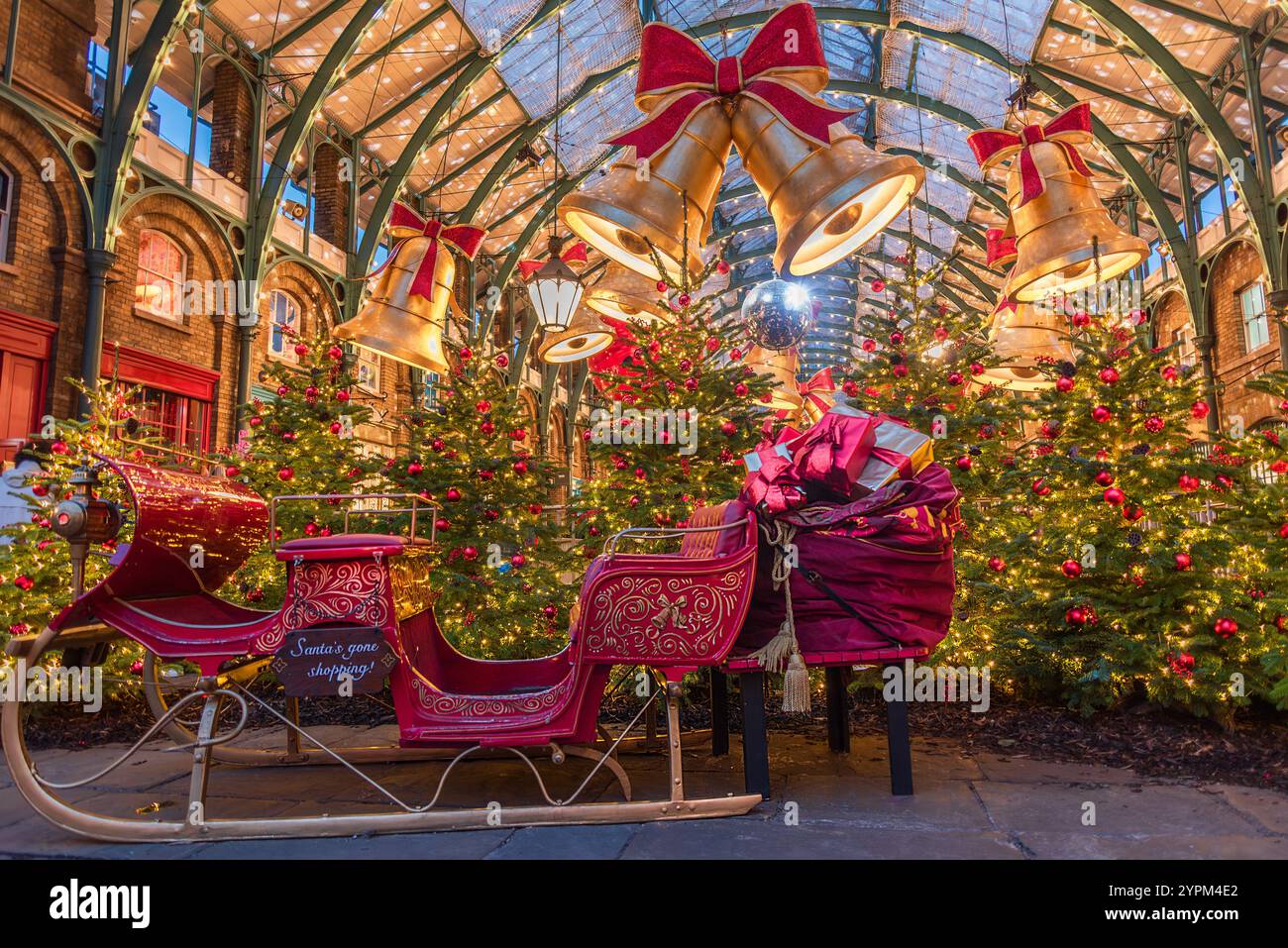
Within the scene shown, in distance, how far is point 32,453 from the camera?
6270 millimetres

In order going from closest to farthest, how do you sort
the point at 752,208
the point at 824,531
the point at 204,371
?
the point at 824,531 → the point at 204,371 → the point at 752,208

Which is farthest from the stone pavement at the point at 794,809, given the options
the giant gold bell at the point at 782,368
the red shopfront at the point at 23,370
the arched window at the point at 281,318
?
the arched window at the point at 281,318

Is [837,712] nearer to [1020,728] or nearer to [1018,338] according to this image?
[1020,728]

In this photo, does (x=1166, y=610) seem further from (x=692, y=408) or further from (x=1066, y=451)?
(x=692, y=408)

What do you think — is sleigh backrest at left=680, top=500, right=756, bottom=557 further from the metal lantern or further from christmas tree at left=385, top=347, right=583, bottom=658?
the metal lantern

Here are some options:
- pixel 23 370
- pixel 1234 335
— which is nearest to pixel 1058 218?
pixel 23 370

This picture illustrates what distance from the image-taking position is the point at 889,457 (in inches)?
149

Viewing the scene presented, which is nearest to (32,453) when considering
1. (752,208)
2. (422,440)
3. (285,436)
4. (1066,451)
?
(285,436)

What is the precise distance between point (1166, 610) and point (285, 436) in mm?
7287

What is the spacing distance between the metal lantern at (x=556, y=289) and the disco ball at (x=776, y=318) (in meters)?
2.73

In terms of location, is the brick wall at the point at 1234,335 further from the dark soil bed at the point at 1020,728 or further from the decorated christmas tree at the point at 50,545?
the decorated christmas tree at the point at 50,545

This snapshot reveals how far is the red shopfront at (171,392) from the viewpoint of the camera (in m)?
12.0

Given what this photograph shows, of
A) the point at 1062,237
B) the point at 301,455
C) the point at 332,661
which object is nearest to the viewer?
the point at 332,661

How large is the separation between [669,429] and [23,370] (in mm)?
9616
